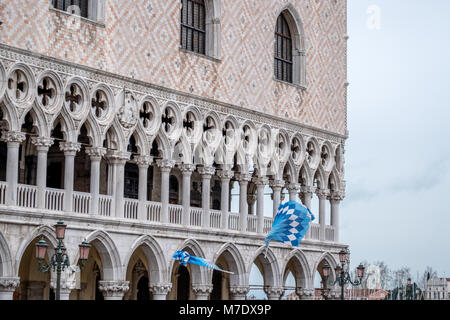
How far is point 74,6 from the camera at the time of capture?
24.0 m

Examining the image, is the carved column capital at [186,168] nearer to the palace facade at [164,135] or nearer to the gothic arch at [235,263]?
the palace facade at [164,135]

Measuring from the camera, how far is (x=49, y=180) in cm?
2761

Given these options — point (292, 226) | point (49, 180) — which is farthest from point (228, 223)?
point (49, 180)

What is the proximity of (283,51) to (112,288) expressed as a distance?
1054cm

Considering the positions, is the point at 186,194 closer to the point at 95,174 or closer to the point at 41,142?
the point at 95,174

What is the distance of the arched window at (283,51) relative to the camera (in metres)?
31.3

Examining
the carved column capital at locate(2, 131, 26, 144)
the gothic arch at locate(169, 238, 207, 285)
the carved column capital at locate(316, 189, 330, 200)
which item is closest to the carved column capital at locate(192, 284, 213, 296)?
the gothic arch at locate(169, 238, 207, 285)

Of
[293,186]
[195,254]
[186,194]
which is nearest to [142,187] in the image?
[186,194]

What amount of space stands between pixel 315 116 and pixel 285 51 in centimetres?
228

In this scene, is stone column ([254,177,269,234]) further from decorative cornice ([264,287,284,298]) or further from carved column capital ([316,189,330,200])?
A: carved column capital ([316,189,330,200])

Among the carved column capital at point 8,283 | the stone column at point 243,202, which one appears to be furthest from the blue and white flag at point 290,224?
the carved column capital at point 8,283

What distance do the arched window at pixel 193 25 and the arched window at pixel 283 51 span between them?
11.9 ft
